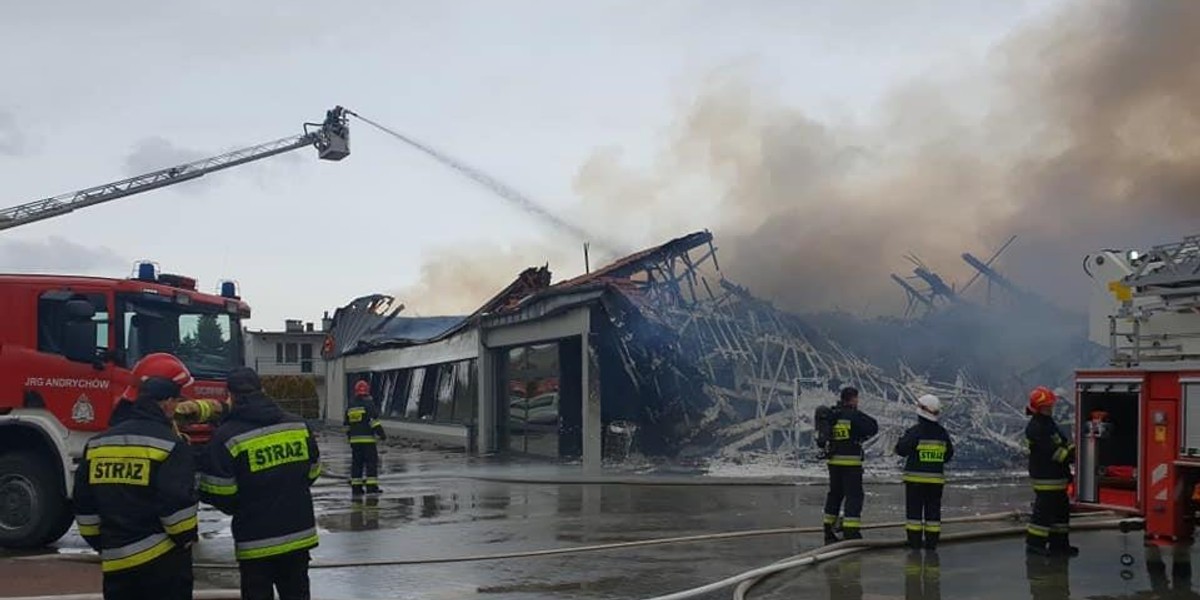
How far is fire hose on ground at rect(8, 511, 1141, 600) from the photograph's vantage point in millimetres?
7546

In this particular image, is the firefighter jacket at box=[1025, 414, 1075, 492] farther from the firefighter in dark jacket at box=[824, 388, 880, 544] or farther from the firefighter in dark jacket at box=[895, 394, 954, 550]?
the firefighter in dark jacket at box=[824, 388, 880, 544]

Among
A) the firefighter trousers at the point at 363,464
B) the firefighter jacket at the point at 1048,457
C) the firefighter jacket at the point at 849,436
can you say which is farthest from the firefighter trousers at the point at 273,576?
the firefighter trousers at the point at 363,464

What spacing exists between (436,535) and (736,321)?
10206mm

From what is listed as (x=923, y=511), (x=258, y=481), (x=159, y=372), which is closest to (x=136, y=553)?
(x=258, y=481)

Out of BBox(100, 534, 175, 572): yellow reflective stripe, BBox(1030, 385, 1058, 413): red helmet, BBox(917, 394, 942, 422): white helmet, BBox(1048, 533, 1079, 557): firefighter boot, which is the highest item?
BBox(1030, 385, 1058, 413): red helmet

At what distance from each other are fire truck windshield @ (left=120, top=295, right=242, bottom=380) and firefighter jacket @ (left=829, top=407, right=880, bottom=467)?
19.4 feet

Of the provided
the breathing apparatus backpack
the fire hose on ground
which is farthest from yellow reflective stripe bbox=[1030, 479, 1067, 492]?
the breathing apparatus backpack

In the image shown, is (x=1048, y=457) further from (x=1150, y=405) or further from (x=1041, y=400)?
(x=1150, y=405)

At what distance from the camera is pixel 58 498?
1001cm

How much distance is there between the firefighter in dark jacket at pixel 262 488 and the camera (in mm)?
5496

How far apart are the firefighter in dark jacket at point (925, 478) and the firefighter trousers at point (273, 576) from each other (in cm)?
563

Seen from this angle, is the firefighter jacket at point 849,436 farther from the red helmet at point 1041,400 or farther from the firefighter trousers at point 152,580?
the firefighter trousers at point 152,580

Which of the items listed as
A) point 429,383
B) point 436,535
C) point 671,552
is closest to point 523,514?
point 436,535

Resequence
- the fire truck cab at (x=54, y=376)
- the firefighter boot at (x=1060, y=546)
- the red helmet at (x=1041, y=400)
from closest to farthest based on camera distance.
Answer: the firefighter boot at (x=1060, y=546) → the red helmet at (x=1041, y=400) → the fire truck cab at (x=54, y=376)
